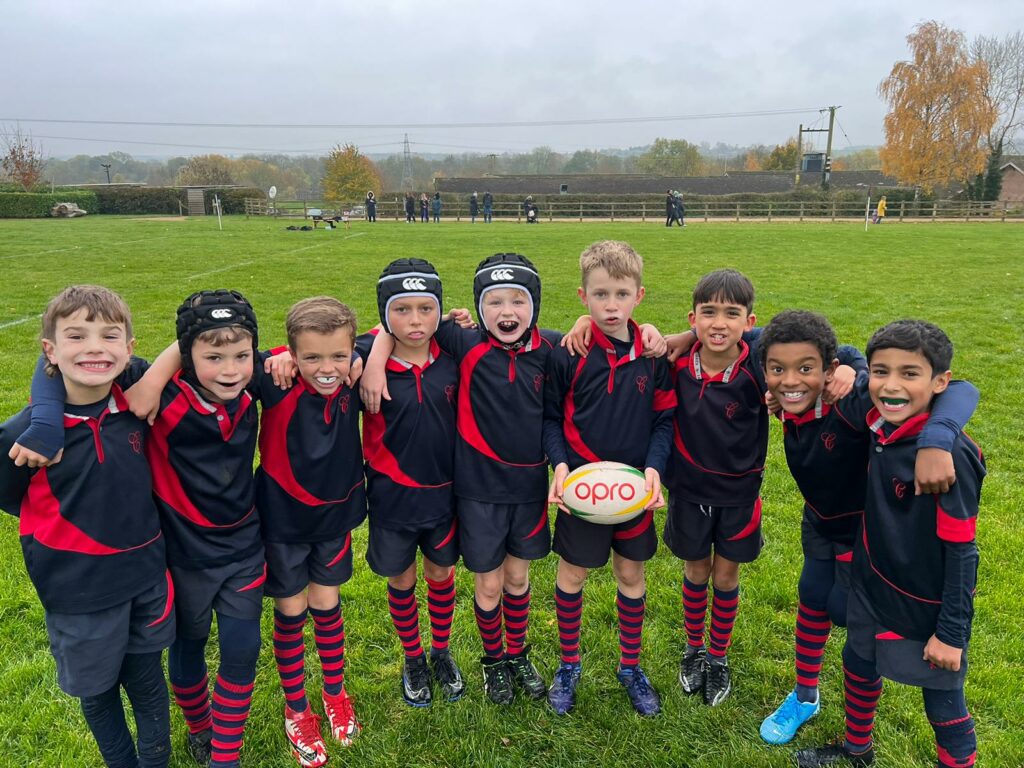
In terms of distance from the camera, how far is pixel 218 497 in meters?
2.38

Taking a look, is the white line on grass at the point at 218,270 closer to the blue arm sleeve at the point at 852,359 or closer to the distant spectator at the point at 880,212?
the blue arm sleeve at the point at 852,359

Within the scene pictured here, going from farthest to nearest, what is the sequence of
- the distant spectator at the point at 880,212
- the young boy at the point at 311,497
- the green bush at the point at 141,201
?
the green bush at the point at 141,201, the distant spectator at the point at 880,212, the young boy at the point at 311,497

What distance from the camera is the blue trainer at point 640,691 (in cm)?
290

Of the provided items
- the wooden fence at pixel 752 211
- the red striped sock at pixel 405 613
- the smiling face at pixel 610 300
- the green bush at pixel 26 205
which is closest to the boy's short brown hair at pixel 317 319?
the smiling face at pixel 610 300

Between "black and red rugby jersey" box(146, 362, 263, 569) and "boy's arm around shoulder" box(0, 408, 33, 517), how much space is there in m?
0.36

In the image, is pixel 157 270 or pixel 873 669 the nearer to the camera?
pixel 873 669

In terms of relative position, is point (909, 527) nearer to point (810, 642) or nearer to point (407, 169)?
point (810, 642)

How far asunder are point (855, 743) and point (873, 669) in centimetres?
35

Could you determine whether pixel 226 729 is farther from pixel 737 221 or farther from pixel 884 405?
pixel 737 221

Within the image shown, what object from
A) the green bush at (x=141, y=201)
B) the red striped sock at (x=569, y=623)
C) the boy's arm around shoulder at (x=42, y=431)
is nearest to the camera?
the boy's arm around shoulder at (x=42, y=431)

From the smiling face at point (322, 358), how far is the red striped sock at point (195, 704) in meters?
1.26

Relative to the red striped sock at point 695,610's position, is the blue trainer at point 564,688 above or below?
below

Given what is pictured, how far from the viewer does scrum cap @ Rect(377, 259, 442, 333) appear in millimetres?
2689

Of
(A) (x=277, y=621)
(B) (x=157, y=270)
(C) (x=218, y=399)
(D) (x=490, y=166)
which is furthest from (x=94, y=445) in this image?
(D) (x=490, y=166)
